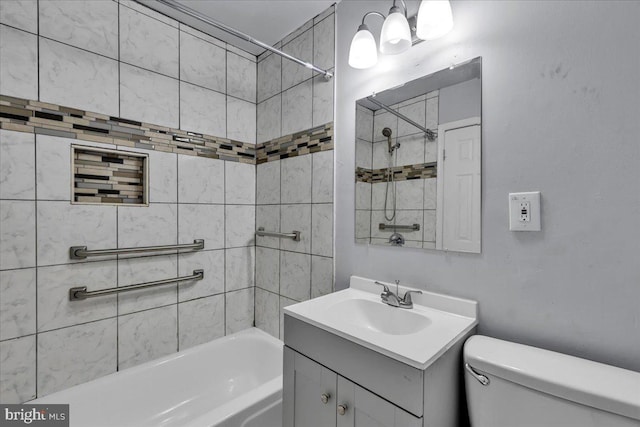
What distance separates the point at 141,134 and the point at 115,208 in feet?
1.42

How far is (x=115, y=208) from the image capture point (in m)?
1.55

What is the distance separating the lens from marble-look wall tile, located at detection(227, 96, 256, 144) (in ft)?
6.60

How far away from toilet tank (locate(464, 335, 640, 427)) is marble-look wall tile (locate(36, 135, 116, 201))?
1846 mm

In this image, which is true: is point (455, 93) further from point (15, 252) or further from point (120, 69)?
point (15, 252)

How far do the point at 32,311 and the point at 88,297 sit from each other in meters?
0.20

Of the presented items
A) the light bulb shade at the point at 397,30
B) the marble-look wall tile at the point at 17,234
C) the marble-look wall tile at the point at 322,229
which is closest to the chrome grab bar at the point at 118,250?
the marble-look wall tile at the point at 17,234

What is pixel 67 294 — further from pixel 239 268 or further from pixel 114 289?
pixel 239 268

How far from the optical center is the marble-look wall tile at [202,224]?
1.80 m

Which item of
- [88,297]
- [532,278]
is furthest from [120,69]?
[532,278]

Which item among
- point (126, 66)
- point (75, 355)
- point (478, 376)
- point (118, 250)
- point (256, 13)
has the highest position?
point (256, 13)

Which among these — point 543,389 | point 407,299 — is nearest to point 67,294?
point 407,299

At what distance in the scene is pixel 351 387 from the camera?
0.94 meters

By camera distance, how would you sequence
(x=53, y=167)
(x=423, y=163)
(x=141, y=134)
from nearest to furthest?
(x=423, y=163), (x=53, y=167), (x=141, y=134)

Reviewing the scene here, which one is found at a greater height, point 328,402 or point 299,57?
point 299,57
